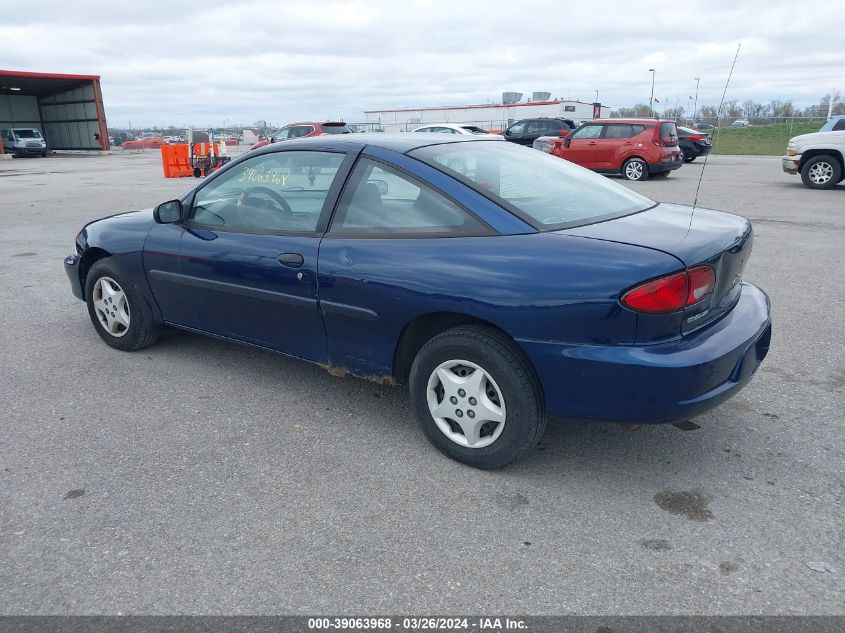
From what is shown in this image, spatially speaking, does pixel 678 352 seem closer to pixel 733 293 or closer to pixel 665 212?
pixel 733 293

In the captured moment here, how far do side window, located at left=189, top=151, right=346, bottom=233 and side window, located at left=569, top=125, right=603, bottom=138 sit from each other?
49.3ft

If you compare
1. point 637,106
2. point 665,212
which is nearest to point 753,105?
point 637,106

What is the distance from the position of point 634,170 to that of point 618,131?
107cm

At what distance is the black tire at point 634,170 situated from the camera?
16750 mm

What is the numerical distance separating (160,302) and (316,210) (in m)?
1.42

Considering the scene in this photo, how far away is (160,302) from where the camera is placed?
427 cm

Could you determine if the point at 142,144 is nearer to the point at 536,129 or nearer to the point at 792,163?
the point at 536,129

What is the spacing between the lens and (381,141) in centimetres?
354

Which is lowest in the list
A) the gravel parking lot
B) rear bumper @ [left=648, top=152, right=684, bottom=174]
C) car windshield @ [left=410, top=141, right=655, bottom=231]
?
the gravel parking lot

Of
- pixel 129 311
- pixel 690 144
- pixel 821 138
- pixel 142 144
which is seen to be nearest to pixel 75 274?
pixel 129 311

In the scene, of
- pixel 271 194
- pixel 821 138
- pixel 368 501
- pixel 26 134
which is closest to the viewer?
pixel 368 501

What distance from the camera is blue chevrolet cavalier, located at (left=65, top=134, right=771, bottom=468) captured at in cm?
266

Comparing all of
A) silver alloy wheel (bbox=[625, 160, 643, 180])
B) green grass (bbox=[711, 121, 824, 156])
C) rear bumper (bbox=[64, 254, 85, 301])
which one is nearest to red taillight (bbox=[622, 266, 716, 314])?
rear bumper (bbox=[64, 254, 85, 301])

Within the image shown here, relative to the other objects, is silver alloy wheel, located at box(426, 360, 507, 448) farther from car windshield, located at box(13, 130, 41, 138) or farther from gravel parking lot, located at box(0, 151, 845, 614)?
car windshield, located at box(13, 130, 41, 138)
